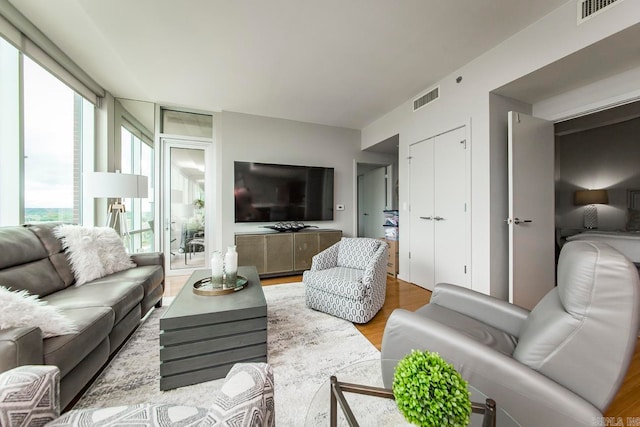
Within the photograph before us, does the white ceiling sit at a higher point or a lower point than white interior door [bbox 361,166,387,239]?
higher

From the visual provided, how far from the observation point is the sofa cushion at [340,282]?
2172 millimetres

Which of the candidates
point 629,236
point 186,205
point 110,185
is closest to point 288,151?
point 186,205

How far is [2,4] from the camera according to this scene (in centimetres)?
195

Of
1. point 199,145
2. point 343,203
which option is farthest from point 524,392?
point 199,145

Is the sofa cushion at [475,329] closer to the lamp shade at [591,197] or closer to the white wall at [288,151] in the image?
the white wall at [288,151]

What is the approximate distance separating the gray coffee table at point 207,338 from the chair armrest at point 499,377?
0.88 meters

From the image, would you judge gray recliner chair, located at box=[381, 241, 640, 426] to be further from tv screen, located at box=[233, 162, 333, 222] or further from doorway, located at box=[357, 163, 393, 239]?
doorway, located at box=[357, 163, 393, 239]

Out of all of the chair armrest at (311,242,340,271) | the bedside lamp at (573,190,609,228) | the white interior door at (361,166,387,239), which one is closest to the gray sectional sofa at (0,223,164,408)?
the chair armrest at (311,242,340,271)

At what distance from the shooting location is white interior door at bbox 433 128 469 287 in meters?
2.75

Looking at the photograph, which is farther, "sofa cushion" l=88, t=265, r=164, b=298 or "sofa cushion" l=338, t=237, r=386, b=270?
"sofa cushion" l=338, t=237, r=386, b=270

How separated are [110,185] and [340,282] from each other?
2.66 metres

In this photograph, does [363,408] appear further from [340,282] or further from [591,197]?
[591,197]

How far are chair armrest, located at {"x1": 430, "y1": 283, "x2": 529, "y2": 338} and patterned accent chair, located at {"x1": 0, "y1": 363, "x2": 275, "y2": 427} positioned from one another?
1.33 meters

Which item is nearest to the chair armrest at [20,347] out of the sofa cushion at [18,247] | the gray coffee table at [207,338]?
the gray coffee table at [207,338]
